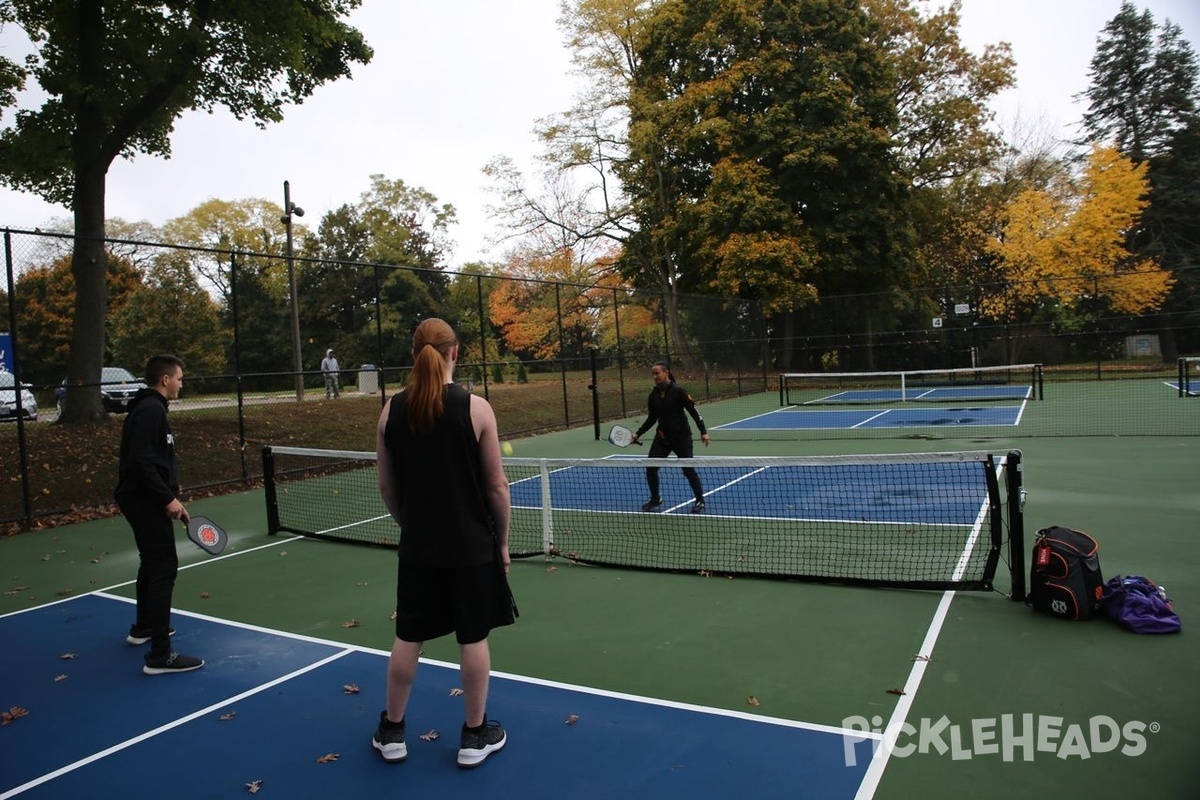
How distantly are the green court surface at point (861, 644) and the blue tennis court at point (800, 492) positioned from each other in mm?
1122

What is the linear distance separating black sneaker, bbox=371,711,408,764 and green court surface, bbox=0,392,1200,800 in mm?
161

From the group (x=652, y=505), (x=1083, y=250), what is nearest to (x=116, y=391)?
(x=652, y=505)

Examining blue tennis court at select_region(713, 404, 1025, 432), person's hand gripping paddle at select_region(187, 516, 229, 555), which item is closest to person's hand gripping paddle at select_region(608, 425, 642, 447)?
person's hand gripping paddle at select_region(187, 516, 229, 555)

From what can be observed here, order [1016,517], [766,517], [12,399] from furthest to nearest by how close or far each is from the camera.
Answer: [12,399] < [766,517] < [1016,517]

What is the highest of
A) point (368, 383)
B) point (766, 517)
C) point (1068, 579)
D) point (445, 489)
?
point (368, 383)

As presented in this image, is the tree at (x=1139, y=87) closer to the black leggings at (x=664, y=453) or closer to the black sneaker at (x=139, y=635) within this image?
the black leggings at (x=664, y=453)

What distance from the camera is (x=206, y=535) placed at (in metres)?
5.67

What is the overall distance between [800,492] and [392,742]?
23.4 feet

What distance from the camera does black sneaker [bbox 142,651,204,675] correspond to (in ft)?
15.4

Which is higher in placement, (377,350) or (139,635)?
(377,350)

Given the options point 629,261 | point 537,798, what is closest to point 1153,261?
point 629,261

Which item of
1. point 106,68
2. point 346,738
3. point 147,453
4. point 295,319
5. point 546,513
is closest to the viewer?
point 346,738

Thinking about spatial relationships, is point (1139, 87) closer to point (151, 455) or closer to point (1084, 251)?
point (1084, 251)

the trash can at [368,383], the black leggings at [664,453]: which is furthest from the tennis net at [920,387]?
the black leggings at [664,453]
